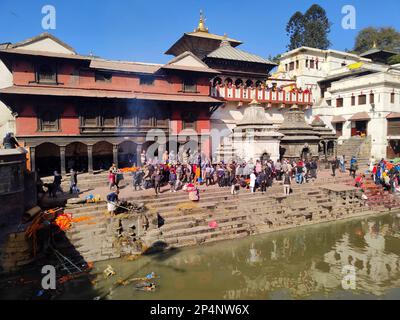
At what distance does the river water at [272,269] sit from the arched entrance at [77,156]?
41.1 feet

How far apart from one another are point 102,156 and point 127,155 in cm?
188

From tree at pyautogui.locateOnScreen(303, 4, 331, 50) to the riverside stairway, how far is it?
4401 centimetres

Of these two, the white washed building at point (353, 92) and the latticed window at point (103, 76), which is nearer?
the latticed window at point (103, 76)

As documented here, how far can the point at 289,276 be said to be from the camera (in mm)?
9734

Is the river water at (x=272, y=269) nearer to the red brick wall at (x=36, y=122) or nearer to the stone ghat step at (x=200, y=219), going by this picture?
the stone ghat step at (x=200, y=219)

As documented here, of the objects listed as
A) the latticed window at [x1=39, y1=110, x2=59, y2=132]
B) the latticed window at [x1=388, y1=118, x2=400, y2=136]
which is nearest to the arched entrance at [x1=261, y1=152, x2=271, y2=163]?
the latticed window at [x1=39, y1=110, x2=59, y2=132]

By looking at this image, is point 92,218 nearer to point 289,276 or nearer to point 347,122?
point 289,276

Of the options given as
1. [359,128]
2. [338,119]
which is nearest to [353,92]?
[338,119]

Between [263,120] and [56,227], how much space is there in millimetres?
16513

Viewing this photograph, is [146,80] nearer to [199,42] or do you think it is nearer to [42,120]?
[42,120]

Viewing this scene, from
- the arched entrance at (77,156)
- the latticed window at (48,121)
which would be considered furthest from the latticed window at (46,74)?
the arched entrance at (77,156)

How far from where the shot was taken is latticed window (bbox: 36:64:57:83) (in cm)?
1859

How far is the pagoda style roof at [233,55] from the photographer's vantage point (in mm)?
27641
